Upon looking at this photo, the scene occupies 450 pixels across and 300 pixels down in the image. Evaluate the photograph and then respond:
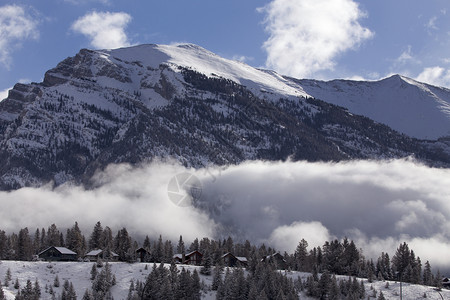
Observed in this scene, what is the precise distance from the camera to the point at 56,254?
16988 cm

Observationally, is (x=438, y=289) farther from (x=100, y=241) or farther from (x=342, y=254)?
(x=100, y=241)

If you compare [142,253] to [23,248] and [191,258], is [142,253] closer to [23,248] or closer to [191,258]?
[191,258]

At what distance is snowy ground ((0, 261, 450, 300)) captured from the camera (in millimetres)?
137212

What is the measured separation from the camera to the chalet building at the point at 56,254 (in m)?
168

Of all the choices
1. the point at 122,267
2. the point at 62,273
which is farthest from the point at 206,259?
the point at 62,273

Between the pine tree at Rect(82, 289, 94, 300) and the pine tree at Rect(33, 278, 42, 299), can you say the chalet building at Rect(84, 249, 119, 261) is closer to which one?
the pine tree at Rect(82, 289, 94, 300)

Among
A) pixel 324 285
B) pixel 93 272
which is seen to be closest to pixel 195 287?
pixel 93 272

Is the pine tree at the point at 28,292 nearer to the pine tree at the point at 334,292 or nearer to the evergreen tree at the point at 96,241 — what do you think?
the evergreen tree at the point at 96,241

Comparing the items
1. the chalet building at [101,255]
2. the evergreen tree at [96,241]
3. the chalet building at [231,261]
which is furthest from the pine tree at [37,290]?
the chalet building at [231,261]

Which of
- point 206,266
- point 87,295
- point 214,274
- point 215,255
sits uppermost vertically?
point 215,255

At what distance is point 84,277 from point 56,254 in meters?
29.2

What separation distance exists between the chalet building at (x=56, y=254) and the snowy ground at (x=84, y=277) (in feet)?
55.5

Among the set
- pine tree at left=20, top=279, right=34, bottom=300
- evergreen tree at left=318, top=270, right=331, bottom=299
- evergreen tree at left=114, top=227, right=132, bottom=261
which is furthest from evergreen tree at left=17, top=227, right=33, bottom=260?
evergreen tree at left=318, top=270, right=331, bottom=299

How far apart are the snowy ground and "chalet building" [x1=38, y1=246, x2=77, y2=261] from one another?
16.9 m
